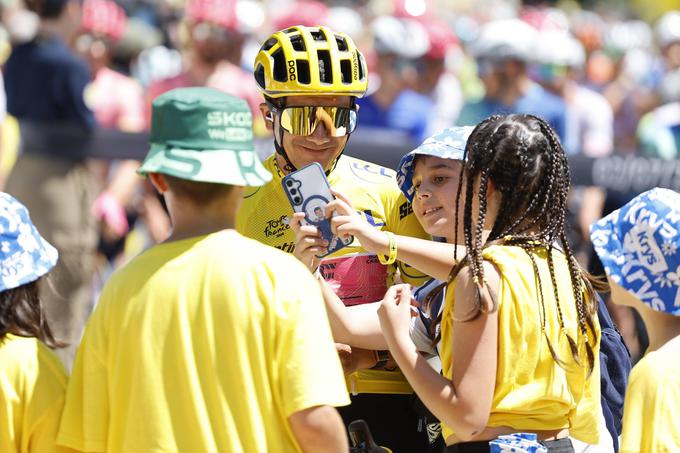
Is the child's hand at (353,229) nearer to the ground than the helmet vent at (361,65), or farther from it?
nearer to the ground

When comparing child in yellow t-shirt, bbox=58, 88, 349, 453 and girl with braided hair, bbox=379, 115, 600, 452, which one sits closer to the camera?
child in yellow t-shirt, bbox=58, 88, 349, 453

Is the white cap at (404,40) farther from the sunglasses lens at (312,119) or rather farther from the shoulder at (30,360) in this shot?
the shoulder at (30,360)

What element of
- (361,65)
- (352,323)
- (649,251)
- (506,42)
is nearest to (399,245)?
(352,323)

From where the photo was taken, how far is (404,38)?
35.9ft

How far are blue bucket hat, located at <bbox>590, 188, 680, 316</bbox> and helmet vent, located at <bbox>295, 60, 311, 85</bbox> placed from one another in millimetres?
1399

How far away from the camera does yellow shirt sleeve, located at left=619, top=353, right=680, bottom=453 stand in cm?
343

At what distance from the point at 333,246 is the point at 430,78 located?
6.93 metres

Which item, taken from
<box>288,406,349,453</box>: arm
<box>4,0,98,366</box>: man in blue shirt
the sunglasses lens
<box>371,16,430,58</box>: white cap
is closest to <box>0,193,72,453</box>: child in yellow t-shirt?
<box>288,406,349,453</box>: arm

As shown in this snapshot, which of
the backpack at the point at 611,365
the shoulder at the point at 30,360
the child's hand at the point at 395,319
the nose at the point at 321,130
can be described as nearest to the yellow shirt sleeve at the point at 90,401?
the shoulder at the point at 30,360

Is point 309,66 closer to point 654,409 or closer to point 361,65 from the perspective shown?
point 361,65

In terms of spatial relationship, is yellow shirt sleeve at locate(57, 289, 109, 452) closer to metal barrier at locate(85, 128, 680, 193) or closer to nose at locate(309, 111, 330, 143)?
nose at locate(309, 111, 330, 143)

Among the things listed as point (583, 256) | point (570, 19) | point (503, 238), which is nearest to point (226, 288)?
point (503, 238)

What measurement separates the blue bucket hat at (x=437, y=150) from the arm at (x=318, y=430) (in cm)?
138

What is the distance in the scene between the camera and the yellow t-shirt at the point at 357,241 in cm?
470
